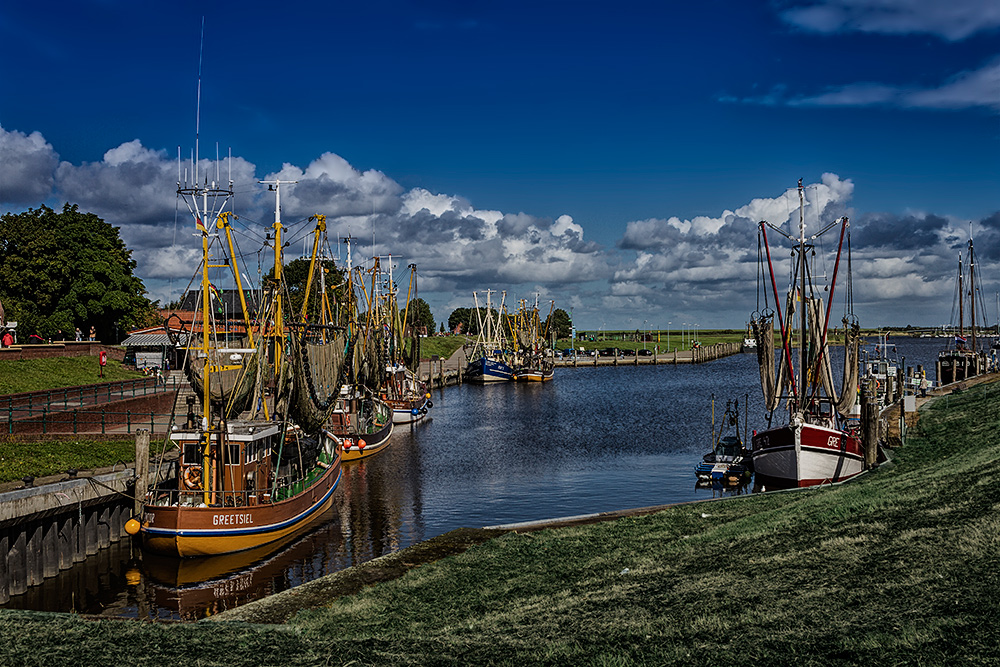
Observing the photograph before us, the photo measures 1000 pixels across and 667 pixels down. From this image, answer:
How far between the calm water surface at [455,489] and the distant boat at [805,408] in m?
3.83

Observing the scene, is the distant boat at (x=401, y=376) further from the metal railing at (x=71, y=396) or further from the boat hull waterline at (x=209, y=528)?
the boat hull waterline at (x=209, y=528)

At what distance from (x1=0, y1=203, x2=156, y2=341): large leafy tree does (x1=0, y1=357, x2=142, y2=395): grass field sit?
1707 cm

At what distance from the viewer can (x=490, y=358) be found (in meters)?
132

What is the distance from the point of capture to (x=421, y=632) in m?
15.7

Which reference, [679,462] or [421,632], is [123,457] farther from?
[679,462]

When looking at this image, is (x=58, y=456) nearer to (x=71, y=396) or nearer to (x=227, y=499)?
(x=227, y=499)

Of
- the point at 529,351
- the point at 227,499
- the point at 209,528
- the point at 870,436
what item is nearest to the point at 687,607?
the point at 209,528

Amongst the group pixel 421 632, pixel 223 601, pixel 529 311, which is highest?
pixel 529 311

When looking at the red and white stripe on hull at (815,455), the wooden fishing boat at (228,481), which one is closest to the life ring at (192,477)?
the wooden fishing boat at (228,481)

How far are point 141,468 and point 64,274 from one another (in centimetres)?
5941

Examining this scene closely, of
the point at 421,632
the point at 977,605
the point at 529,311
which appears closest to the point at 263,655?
the point at 421,632

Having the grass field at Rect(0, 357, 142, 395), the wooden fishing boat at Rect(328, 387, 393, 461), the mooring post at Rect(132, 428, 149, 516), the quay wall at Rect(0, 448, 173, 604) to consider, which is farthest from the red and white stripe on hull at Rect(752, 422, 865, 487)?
the grass field at Rect(0, 357, 142, 395)

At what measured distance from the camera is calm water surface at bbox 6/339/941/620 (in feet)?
88.8

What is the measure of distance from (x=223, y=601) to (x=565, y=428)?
157 feet
